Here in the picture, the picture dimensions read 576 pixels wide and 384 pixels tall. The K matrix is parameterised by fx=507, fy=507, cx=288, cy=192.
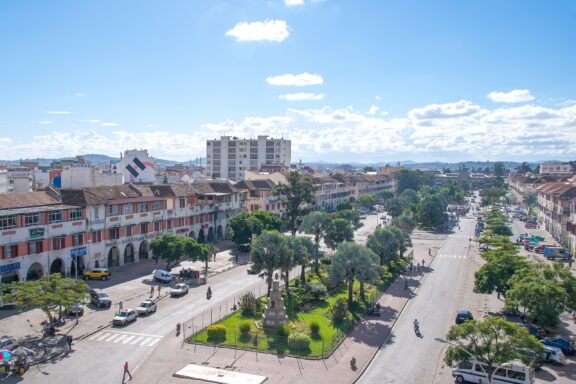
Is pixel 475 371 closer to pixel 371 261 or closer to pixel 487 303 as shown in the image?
pixel 371 261

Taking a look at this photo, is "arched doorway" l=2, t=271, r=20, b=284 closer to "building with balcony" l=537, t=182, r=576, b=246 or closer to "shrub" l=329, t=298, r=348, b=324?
"shrub" l=329, t=298, r=348, b=324

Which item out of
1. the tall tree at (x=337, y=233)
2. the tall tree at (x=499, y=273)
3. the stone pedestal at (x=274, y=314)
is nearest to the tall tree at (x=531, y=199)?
the tall tree at (x=337, y=233)

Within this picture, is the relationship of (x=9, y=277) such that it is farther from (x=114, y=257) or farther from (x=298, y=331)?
(x=298, y=331)

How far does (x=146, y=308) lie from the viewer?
46.9m

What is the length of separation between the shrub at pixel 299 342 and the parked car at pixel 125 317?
14.9 metres

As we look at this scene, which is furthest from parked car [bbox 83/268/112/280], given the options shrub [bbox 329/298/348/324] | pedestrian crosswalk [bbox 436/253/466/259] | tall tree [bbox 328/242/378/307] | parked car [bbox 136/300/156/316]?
pedestrian crosswalk [bbox 436/253/466/259]

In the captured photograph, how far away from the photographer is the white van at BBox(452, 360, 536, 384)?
3178 cm

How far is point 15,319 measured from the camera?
4484cm

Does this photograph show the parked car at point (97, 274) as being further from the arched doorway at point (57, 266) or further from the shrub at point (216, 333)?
the shrub at point (216, 333)

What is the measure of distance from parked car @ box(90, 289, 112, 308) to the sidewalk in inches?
458

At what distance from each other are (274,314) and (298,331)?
2654 mm

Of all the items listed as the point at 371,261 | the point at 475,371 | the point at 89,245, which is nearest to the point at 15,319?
the point at 89,245

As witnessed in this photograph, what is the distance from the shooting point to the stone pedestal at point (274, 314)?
43812mm

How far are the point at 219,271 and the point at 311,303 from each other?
19.0m
